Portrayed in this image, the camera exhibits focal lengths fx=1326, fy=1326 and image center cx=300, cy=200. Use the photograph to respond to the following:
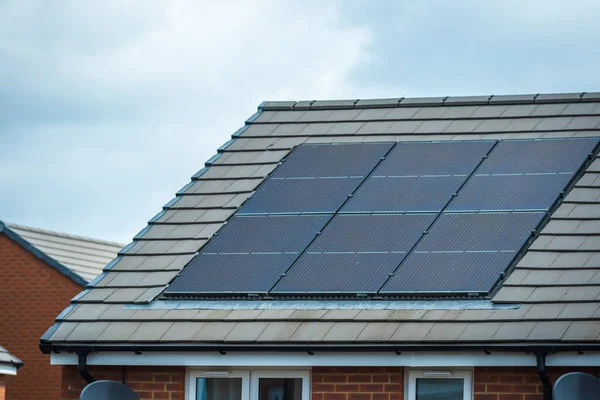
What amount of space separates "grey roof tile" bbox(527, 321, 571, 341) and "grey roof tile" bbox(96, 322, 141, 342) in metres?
4.48

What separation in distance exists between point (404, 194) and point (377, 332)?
3031 millimetres

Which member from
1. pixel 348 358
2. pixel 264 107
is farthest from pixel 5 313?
pixel 348 358

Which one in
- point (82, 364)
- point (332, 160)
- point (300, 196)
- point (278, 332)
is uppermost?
point (332, 160)

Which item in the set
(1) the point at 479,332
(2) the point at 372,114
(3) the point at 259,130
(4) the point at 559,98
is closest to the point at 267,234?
(3) the point at 259,130

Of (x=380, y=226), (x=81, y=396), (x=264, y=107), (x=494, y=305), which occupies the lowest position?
(x=81, y=396)

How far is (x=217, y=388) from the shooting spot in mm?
15047

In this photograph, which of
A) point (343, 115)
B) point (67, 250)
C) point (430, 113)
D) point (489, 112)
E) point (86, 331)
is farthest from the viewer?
point (67, 250)

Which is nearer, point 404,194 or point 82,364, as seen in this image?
point 82,364

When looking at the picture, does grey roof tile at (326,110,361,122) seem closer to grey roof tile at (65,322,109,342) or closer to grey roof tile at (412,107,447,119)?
grey roof tile at (412,107,447,119)

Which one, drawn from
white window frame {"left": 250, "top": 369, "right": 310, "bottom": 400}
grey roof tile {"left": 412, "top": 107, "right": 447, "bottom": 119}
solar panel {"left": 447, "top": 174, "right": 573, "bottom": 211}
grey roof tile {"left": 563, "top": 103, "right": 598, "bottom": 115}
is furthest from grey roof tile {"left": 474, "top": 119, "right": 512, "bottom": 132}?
white window frame {"left": 250, "top": 369, "right": 310, "bottom": 400}

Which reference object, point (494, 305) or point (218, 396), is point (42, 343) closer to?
point (218, 396)

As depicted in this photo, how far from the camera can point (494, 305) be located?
564 inches

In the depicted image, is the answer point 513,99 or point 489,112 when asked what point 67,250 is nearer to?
point 489,112

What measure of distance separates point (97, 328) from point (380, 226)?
3.64 metres
